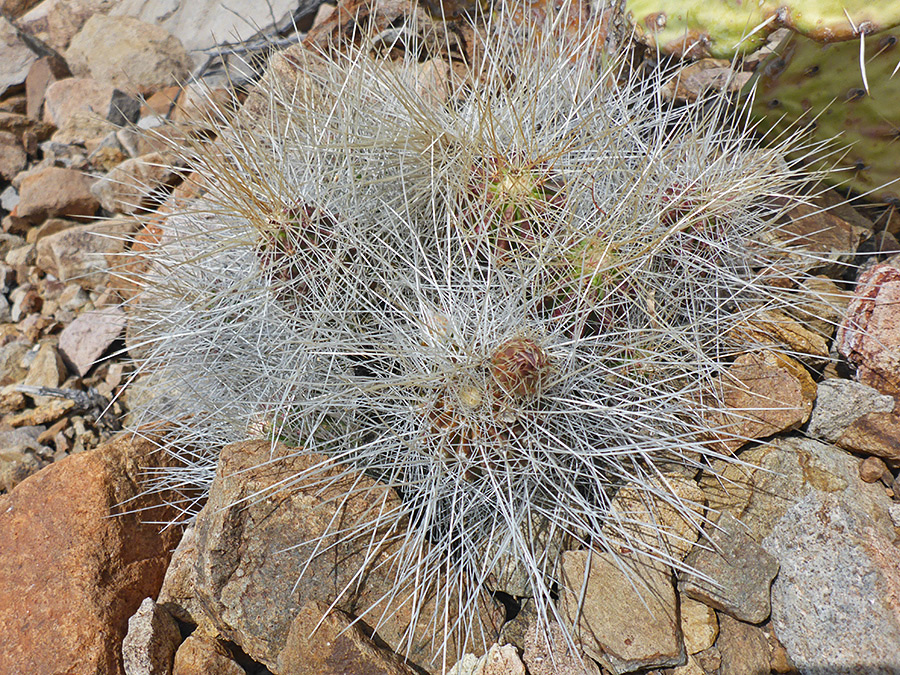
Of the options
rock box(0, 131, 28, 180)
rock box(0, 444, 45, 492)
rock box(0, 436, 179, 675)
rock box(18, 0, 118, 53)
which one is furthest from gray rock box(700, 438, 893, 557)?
rock box(18, 0, 118, 53)

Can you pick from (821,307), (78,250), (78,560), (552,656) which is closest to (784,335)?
(821,307)

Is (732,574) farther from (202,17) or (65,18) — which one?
(65,18)

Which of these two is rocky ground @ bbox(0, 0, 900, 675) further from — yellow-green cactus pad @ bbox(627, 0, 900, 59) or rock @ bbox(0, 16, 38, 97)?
rock @ bbox(0, 16, 38, 97)

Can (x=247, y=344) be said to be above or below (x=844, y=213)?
above

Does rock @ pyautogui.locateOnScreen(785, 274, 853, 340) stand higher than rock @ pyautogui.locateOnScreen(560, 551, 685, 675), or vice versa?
rock @ pyautogui.locateOnScreen(785, 274, 853, 340)

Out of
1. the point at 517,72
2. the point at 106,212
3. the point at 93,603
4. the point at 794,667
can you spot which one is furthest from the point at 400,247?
the point at 106,212

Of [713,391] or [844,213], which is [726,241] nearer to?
[713,391]

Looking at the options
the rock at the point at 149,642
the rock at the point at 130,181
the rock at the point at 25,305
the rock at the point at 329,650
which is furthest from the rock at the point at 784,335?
the rock at the point at 25,305

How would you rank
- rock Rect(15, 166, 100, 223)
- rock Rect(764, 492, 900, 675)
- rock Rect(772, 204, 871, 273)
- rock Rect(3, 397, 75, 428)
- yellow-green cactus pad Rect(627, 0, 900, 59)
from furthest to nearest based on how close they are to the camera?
rock Rect(15, 166, 100, 223), rock Rect(3, 397, 75, 428), rock Rect(772, 204, 871, 273), yellow-green cactus pad Rect(627, 0, 900, 59), rock Rect(764, 492, 900, 675)
